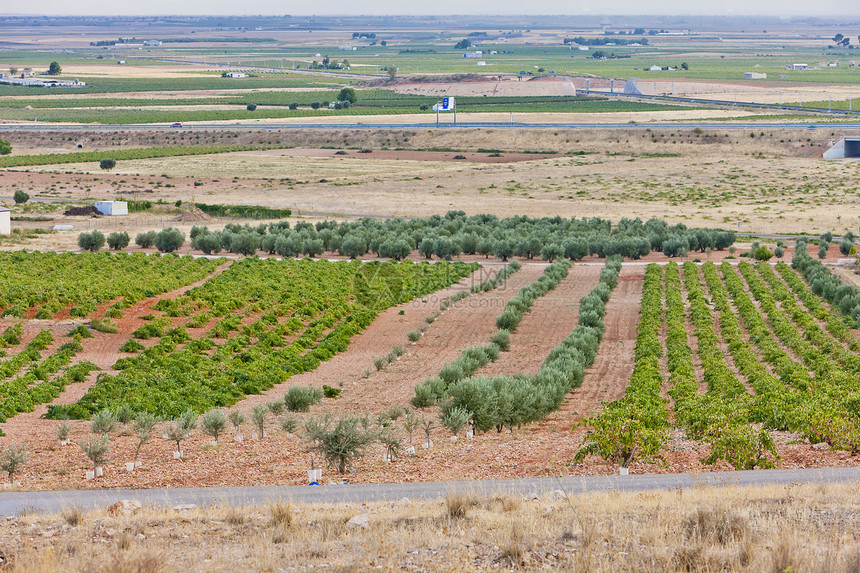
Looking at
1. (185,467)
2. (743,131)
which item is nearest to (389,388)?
(185,467)

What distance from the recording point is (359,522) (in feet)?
38.5

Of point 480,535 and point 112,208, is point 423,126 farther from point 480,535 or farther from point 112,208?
point 480,535

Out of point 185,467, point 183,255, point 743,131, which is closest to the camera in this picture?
point 185,467

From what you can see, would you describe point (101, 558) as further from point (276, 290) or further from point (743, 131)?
point (743, 131)

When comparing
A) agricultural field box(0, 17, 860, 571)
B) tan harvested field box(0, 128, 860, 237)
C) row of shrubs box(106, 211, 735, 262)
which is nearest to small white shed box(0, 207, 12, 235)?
agricultural field box(0, 17, 860, 571)

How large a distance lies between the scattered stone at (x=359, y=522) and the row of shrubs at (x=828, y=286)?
28.2m

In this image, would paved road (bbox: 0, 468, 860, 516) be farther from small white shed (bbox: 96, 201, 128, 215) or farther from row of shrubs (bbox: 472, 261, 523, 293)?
small white shed (bbox: 96, 201, 128, 215)

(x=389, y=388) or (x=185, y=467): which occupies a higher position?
(x=185, y=467)

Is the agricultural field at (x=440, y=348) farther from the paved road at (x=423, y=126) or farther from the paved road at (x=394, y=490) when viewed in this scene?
the paved road at (x=423, y=126)

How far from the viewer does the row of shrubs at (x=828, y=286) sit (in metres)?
38.4

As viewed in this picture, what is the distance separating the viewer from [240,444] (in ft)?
61.4

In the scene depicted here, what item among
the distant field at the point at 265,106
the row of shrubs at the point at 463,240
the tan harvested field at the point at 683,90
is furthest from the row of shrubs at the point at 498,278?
the tan harvested field at the point at 683,90

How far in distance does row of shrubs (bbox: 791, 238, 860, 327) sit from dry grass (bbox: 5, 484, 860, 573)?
26.1 m

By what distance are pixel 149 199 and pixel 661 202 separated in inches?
1679
